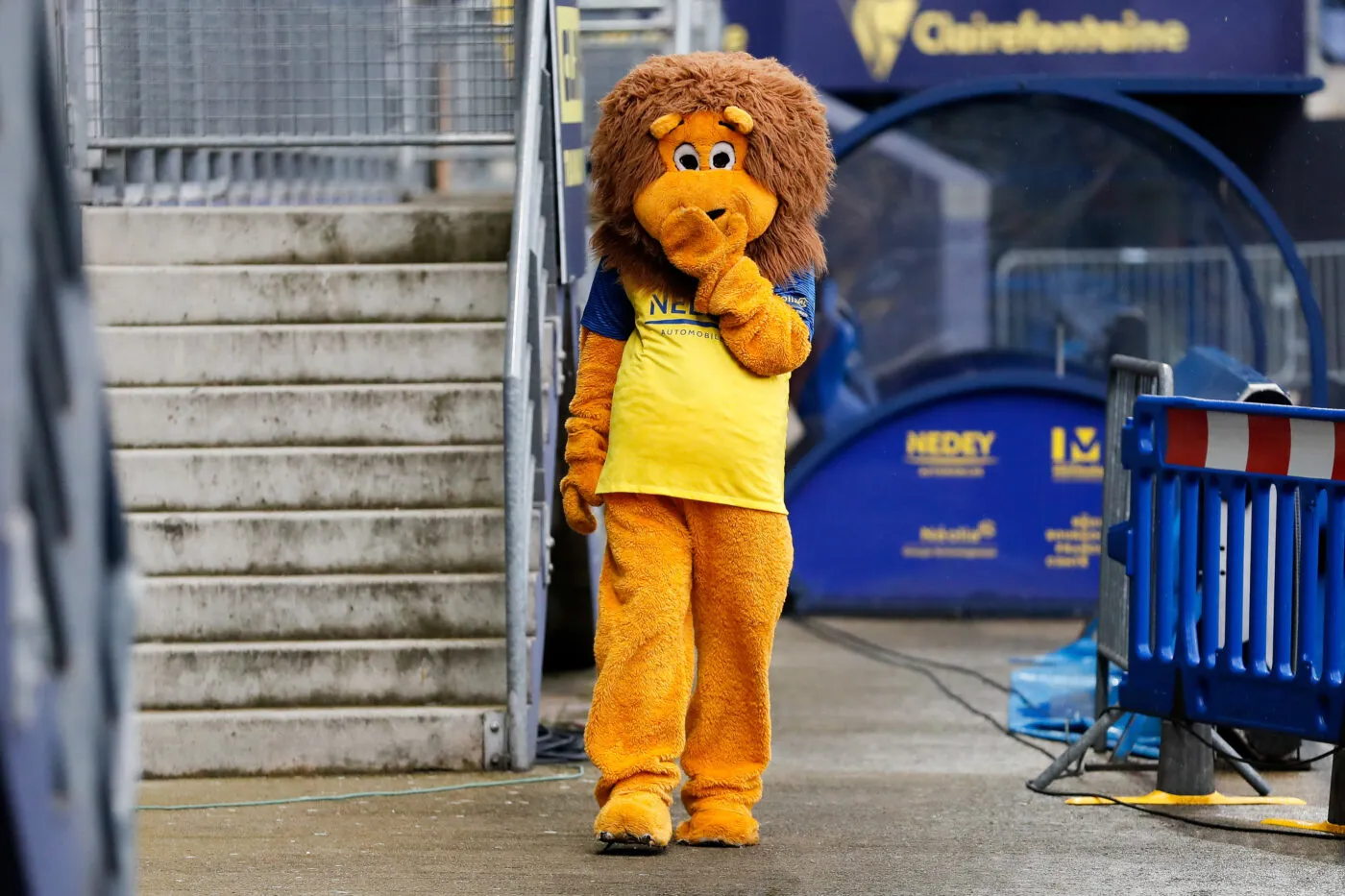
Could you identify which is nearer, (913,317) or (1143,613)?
(1143,613)

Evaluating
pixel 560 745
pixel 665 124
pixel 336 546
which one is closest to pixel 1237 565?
pixel 665 124

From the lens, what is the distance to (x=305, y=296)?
21.0 feet

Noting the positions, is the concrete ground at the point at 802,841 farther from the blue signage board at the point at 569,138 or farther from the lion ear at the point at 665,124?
the blue signage board at the point at 569,138

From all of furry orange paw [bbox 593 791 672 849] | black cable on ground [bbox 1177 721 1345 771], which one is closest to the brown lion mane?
furry orange paw [bbox 593 791 672 849]

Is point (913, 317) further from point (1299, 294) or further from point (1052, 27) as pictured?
point (1299, 294)

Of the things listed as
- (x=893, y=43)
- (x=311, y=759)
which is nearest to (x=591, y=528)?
(x=311, y=759)

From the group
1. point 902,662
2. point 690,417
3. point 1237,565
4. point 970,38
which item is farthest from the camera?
point 970,38

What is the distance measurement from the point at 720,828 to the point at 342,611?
174 centimetres

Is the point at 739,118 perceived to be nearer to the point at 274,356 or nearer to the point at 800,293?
the point at 800,293

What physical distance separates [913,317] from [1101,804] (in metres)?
11.3

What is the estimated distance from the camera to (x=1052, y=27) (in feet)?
34.0

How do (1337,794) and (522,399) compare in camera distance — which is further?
(522,399)

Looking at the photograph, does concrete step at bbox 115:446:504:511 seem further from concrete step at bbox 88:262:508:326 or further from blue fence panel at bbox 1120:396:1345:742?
blue fence panel at bbox 1120:396:1345:742

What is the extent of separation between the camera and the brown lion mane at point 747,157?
4383 mm
